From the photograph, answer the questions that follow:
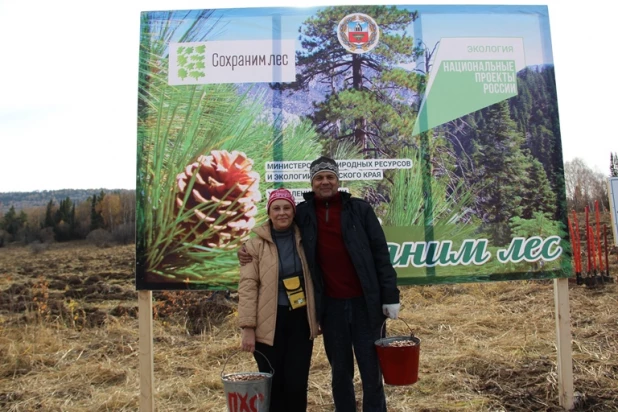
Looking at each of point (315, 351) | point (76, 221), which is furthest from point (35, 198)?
point (315, 351)

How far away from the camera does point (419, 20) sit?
3654 mm

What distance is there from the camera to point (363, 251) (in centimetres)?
264

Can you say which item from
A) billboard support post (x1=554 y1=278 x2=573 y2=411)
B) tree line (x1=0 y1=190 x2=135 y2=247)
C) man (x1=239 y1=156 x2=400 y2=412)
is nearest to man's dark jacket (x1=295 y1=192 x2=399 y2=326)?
man (x1=239 y1=156 x2=400 y2=412)

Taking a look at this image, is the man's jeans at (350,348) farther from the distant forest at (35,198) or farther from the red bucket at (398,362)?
the distant forest at (35,198)

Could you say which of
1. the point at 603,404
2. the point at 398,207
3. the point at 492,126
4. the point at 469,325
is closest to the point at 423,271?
the point at 398,207

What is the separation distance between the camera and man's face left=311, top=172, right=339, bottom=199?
8.98 ft

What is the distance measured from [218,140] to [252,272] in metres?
1.28

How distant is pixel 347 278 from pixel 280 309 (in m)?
0.40

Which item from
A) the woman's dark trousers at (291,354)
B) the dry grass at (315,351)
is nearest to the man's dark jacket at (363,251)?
the woman's dark trousers at (291,354)

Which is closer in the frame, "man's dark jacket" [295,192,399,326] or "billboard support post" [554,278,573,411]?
"man's dark jacket" [295,192,399,326]

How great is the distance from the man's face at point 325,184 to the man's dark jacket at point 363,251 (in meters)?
0.08

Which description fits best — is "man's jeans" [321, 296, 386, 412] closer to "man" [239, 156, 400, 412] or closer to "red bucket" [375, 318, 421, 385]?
"man" [239, 156, 400, 412]

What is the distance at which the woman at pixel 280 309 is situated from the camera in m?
2.60

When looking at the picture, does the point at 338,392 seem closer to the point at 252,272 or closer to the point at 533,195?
the point at 252,272
